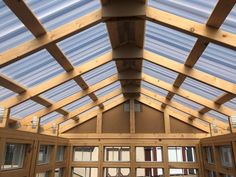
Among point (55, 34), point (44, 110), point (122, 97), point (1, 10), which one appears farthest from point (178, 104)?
point (1, 10)

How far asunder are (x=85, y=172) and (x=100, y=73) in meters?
3.45

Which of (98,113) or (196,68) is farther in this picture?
(98,113)

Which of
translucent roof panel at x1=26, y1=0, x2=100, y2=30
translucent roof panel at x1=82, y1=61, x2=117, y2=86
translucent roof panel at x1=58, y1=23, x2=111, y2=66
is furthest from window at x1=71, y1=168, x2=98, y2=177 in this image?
translucent roof panel at x1=26, y1=0, x2=100, y2=30

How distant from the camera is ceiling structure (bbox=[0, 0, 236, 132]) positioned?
8.33 ft

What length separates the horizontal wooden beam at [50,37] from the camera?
8.88ft

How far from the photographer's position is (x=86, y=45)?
3461 millimetres

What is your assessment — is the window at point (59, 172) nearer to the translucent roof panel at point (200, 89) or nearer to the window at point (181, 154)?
the window at point (181, 154)

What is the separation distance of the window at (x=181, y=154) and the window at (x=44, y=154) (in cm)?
334

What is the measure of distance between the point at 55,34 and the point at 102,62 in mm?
1210

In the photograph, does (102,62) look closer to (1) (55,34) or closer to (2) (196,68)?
(1) (55,34)

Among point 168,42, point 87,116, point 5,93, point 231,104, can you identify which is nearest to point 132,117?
point 87,116

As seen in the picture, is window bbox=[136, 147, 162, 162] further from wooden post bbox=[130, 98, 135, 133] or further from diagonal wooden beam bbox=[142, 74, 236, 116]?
diagonal wooden beam bbox=[142, 74, 236, 116]

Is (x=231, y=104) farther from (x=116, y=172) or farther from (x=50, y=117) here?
(x=50, y=117)

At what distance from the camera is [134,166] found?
20.1ft
